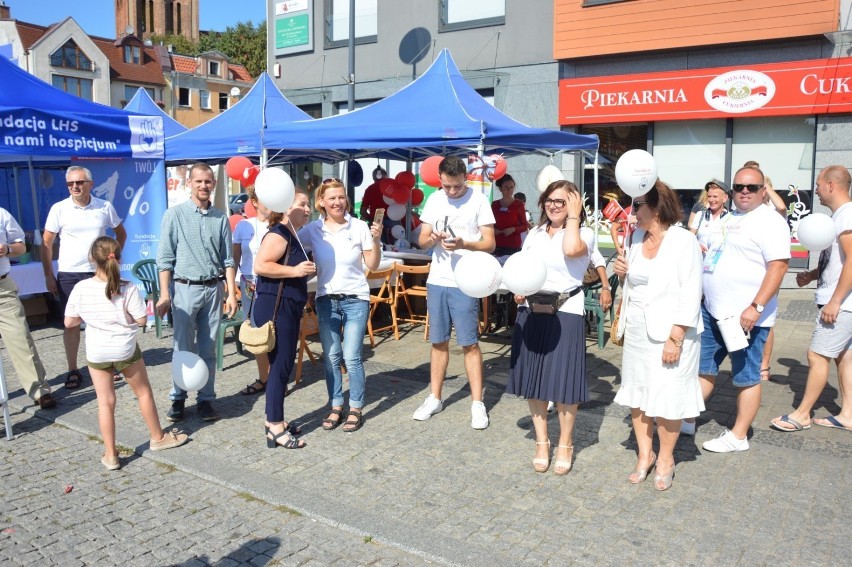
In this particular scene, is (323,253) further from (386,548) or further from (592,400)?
(592,400)

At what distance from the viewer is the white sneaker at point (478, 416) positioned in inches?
199

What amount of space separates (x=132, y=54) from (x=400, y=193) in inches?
2039

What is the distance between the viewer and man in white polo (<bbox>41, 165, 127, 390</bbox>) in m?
6.25

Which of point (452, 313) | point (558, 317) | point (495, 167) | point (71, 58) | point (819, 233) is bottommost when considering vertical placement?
point (452, 313)

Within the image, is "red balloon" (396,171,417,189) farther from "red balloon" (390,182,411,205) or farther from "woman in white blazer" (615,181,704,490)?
"woman in white blazer" (615,181,704,490)

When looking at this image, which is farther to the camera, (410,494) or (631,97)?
(631,97)

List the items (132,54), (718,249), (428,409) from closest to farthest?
1. (718,249)
2. (428,409)
3. (132,54)

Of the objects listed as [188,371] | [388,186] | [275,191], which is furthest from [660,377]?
[388,186]

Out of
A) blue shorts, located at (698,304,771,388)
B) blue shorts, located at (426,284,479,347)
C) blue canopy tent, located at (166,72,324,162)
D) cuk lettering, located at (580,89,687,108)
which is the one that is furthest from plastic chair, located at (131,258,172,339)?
cuk lettering, located at (580,89,687,108)

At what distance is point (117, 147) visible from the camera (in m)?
8.20

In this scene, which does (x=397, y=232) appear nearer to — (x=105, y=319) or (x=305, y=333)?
(x=305, y=333)

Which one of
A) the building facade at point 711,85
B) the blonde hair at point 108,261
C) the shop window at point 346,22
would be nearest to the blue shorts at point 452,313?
the blonde hair at point 108,261

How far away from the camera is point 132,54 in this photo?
2140 inches

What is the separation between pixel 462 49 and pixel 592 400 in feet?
35.8
